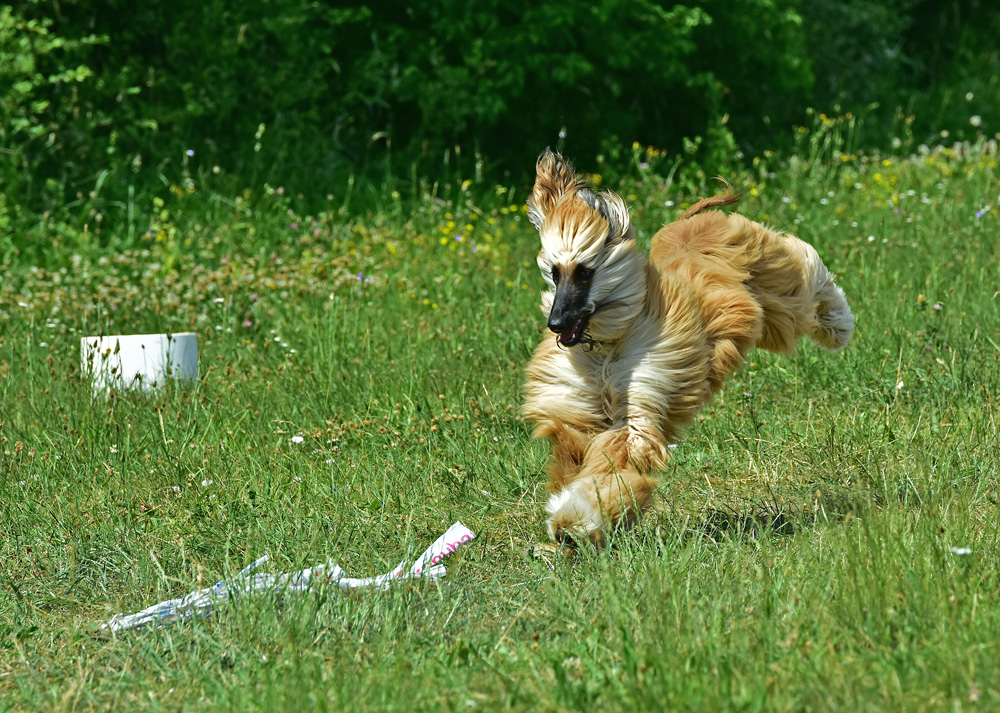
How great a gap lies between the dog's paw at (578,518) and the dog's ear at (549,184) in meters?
0.95

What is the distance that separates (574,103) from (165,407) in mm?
6735

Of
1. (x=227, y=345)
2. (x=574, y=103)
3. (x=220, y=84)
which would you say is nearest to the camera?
(x=227, y=345)

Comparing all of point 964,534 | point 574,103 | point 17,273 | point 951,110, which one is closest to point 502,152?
point 574,103

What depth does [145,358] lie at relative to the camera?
5.42 metres

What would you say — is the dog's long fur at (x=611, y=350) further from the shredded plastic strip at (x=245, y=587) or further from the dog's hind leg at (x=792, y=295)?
the shredded plastic strip at (x=245, y=587)

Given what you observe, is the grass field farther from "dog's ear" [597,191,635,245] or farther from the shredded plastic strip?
"dog's ear" [597,191,635,245]

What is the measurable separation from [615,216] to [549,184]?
305 millimetres

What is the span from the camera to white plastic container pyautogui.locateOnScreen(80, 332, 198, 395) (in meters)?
5.29

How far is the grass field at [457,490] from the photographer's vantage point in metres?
2.66

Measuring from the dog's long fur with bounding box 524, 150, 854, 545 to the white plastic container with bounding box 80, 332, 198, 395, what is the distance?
7.26 feet

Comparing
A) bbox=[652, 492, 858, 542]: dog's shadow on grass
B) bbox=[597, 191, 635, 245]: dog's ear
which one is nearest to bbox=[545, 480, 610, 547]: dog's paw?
bbox=[652, 492, 858, 542]: dog's shadow on grass

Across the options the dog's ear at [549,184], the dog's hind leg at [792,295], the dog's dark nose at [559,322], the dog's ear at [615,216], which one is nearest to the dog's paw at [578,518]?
the dog's dark nose at [559,322]

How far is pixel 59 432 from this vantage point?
4.89 meters

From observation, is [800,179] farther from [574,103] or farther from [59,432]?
[59,432]
